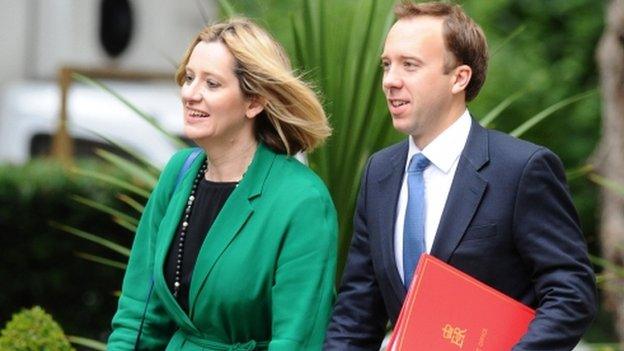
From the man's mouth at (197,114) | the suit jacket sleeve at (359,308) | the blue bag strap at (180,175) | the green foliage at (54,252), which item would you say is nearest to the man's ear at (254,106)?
the man's mouth at (197,114)

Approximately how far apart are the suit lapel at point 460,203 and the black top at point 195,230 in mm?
607

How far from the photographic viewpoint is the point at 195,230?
187 inches

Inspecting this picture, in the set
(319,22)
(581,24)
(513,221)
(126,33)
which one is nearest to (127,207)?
(319,22)

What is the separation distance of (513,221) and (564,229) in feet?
0.39

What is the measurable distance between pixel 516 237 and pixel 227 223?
737mm

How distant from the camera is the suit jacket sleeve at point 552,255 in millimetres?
4332

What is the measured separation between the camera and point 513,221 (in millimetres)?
4395

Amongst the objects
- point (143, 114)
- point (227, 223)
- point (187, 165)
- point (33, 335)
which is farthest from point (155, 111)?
point (227, 223)

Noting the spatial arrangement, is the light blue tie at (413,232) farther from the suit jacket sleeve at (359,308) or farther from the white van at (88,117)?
the white van at (88,117)

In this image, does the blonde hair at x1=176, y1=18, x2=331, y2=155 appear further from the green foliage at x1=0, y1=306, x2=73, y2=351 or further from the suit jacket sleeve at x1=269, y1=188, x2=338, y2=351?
the green foliage at x1=0, y1=306, x2=73, y2=351

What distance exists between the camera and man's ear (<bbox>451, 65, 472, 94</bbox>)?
14.7 feet

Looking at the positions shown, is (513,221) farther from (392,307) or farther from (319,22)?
(319,22)

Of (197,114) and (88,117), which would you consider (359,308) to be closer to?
(197,114)

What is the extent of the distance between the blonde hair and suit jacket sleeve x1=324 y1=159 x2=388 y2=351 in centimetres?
28
